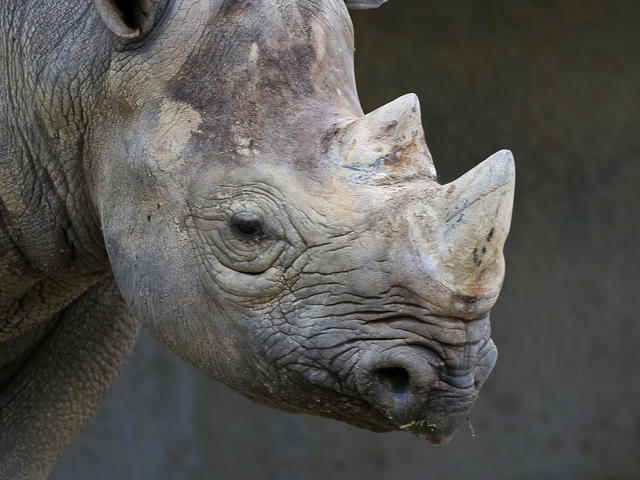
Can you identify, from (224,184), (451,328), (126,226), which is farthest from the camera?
(126,226)

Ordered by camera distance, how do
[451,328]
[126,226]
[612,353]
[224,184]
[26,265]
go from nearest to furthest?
[451,328]
[224,184]
[126,226]
[26,265]
[612,353]

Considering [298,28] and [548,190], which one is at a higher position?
[298,28]

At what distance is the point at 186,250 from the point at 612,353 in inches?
199

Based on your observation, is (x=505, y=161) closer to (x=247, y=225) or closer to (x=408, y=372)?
(x=408, y=372)

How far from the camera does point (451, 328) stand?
2.19 metres

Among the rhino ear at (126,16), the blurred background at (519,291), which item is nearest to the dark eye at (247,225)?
the rhino ear at (126,16)

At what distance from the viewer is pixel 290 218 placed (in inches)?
91.3

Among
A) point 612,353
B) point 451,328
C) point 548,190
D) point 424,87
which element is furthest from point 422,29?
point 451,328

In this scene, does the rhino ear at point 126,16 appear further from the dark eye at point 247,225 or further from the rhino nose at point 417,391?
the rhino nose at point 417,391

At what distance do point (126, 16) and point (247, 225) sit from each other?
531 mm

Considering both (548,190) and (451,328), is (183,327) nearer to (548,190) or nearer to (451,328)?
(451,328)

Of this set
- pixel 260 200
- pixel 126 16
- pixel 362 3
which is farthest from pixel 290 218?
pixel 362 3

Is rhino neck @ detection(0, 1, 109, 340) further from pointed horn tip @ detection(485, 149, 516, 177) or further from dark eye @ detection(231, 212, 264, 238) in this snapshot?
pointed horn tip @ detection(485, 149, 516, 177)

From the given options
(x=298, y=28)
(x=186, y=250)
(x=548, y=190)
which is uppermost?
(x=298, y=28)
